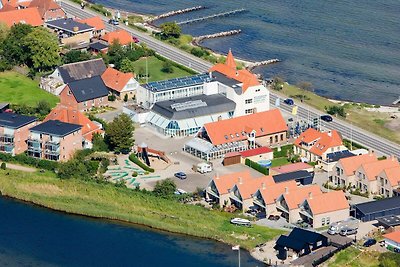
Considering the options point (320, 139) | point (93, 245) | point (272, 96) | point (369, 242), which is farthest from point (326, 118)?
point (93, 245)

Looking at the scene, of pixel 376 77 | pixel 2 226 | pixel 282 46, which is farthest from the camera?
pixel 282 46

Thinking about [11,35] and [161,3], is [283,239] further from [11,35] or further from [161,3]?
[161,3]

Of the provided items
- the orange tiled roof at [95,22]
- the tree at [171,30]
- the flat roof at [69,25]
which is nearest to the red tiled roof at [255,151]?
the tree at [171,30]

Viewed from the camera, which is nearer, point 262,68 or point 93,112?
point 93,112

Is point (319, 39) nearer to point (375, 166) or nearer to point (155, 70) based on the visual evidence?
point (155, 70)

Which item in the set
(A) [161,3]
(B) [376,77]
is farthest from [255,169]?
(A) [161,3]

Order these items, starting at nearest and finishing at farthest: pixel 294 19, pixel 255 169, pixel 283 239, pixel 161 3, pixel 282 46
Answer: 1. pixel 283 239
2. pixel 255 169
3. pixel 282 46
4. pixel 294 19
5. pixel 161 3

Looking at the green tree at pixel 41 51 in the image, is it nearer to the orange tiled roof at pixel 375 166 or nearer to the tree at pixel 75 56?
the tree at pixel 75 56
